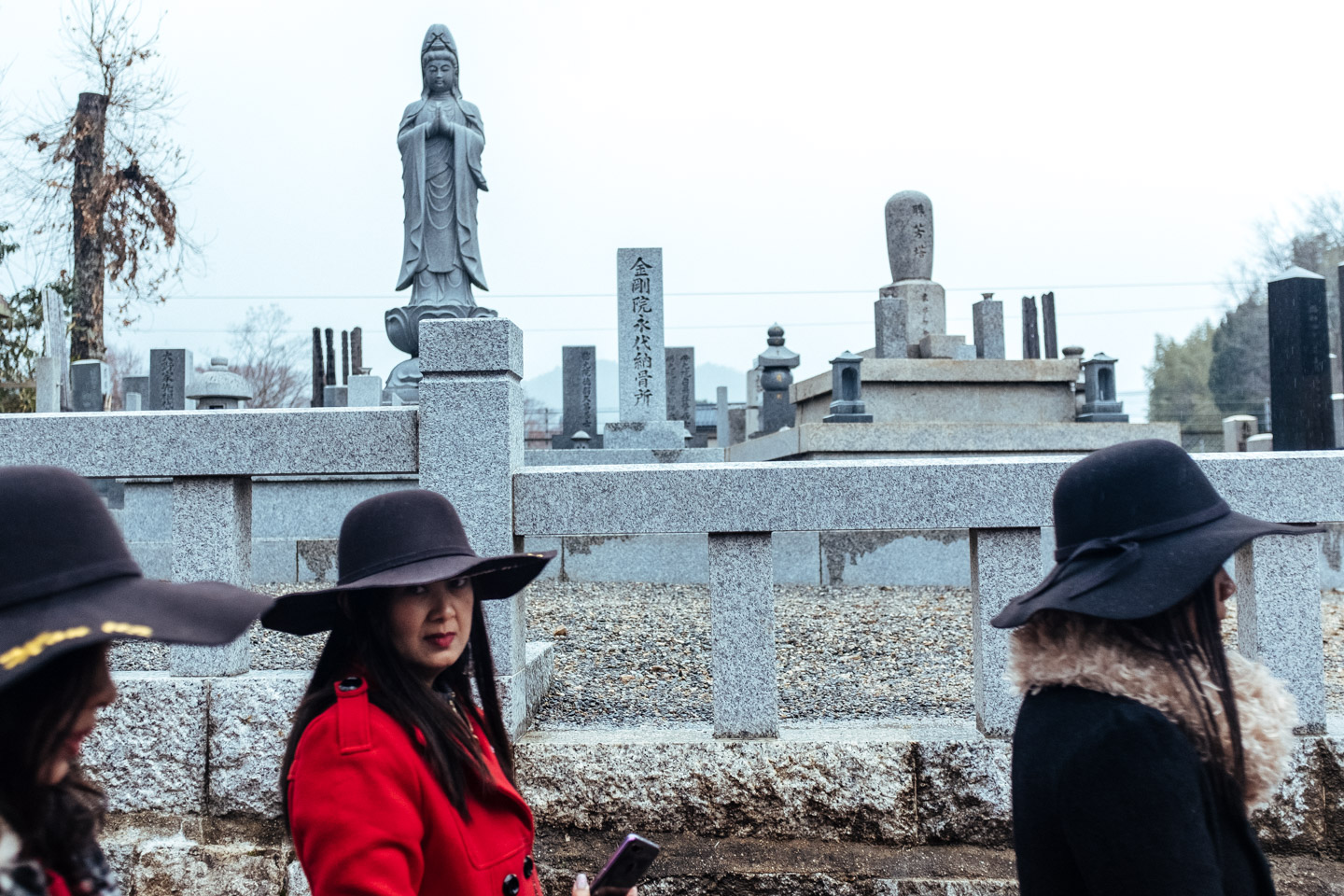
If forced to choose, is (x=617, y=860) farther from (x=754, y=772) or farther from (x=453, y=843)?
(x=754, y=772)

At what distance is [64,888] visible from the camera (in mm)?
1024

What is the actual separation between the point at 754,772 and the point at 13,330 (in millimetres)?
14369

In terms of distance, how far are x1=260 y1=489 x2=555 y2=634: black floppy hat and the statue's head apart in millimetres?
10784

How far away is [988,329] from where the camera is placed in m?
13.1

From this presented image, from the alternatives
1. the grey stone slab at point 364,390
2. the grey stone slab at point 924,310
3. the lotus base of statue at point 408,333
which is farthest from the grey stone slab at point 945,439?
the grey stone slab at point 364,390

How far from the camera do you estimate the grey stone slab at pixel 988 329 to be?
13.1 meters

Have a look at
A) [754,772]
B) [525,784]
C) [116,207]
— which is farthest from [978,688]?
[116,207]

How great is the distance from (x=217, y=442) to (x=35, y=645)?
237 centimetres

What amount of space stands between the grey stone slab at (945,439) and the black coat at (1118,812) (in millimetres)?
8378

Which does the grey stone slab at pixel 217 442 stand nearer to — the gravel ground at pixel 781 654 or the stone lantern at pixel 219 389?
the gravel ground at pixel 781 654

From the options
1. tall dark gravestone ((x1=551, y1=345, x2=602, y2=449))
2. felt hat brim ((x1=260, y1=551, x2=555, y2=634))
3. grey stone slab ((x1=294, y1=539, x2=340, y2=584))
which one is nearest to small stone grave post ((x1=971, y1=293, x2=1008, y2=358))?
tall dark gravestone ((x1=551, y1=345, x2=602, y2=449))

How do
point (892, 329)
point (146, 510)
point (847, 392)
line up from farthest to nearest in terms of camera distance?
1. point (892, 329)
2. point (847, 392)
3. point (146, 510)

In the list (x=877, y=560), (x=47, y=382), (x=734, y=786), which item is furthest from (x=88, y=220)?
(x=734, y=786)

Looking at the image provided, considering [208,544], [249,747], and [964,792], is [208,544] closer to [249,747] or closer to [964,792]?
[249,747]
